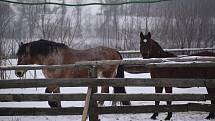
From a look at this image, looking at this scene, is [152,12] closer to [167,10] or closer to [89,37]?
[167,10]

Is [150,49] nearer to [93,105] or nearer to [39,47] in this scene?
[39,47]

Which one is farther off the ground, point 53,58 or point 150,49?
point 150,49

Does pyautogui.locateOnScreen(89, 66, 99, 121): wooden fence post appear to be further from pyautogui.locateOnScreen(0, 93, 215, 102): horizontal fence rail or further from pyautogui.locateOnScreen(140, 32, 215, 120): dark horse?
pyautogui.locateOnScreen(140, 32, 215, 120): dark horse

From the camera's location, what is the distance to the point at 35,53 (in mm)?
7754

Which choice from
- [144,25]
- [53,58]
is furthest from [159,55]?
[144,25]

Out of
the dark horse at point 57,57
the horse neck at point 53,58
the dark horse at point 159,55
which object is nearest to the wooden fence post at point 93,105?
the dark horse at point 159,55

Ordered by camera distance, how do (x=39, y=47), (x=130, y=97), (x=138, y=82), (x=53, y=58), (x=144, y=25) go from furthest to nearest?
(x=144, y=25), (x=53, y=58), (x=39, y=47), (x=130, y=97), (x=138, y=82)

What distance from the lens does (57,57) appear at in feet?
26.1

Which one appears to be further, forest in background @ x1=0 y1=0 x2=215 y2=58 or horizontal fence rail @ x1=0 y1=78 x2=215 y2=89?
forest in background @ x1=0 y1=0 x2=215 y2=58

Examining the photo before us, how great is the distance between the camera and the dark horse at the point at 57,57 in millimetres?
7672

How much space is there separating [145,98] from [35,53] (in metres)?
3.37

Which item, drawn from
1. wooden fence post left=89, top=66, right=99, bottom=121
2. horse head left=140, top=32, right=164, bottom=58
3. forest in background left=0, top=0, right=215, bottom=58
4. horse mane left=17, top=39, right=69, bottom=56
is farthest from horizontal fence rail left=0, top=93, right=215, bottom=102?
forest in background left=0, top=0, right=215, bottom=58

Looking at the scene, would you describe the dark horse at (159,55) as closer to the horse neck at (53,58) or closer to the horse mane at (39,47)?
the horse neck at (53,58)

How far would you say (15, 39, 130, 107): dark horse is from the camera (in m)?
7.67
